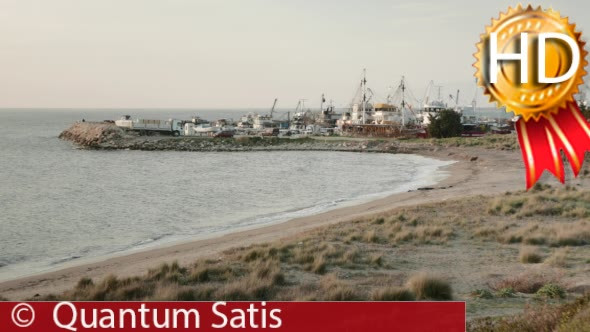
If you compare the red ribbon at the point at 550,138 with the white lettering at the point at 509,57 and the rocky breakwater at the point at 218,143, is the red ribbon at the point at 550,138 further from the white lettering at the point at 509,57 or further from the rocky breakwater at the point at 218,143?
the rocky breakwater at the point at 218,143

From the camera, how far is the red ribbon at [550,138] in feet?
29.0

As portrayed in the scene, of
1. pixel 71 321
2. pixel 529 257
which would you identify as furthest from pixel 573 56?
pixel 71 321

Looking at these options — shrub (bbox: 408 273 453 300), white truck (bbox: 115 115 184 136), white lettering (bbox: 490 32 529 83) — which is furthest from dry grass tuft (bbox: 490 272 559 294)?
white truck (bbox: 115 115 184 136)

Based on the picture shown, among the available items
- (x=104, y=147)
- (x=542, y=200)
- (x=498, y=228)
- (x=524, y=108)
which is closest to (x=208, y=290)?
(x=524, y=108)

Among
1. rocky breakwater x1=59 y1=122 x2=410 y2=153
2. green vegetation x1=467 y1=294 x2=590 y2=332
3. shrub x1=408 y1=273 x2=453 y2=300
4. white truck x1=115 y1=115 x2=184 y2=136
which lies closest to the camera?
green vegetation x1=467 y1=294 x2=590 y2=332

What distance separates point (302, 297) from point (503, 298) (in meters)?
3.86

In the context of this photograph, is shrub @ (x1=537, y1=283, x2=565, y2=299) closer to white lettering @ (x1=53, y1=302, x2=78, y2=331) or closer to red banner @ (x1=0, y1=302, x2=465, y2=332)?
red banner @ (x1=0, y1=302, x2=465, y2=332)

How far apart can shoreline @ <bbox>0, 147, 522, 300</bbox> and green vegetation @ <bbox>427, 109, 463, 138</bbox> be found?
3260 centimetres

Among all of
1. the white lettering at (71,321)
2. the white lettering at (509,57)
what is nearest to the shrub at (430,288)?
the white lettering at (509,57)

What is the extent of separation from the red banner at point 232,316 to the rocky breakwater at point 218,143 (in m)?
61.7

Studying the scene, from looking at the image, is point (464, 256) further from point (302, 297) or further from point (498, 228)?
point (302, 297)

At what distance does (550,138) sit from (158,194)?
32.2m

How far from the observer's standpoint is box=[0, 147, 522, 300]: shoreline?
15898mm

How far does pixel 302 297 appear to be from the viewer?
38.2 ft
